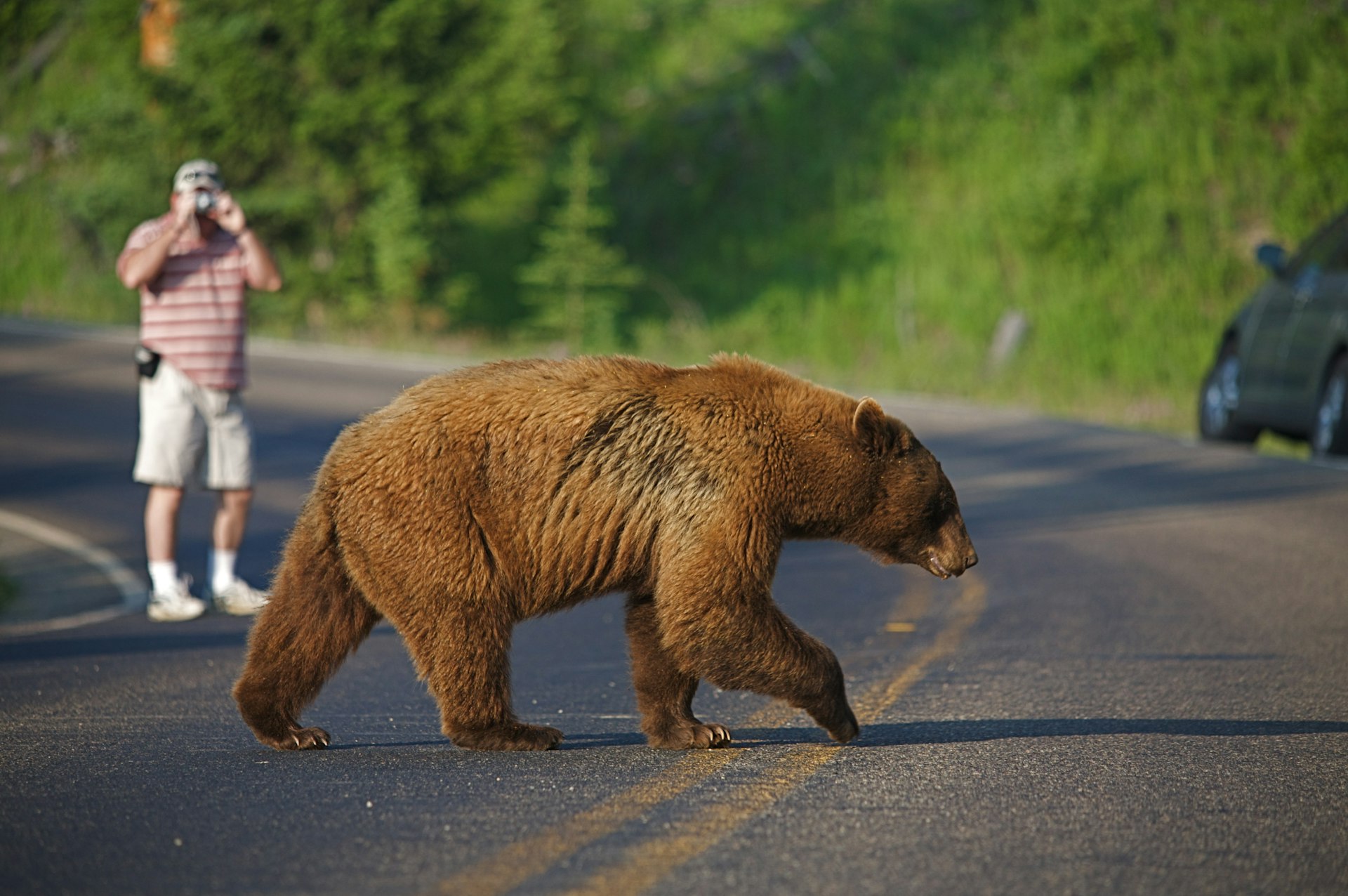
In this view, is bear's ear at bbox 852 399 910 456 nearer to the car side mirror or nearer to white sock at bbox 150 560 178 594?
white sock at bbox 150 560 178 594

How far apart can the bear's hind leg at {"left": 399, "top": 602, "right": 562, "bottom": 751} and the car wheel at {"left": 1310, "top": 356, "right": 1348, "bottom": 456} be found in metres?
10.6

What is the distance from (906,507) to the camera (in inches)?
243

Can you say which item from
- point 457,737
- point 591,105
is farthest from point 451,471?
point 591,105

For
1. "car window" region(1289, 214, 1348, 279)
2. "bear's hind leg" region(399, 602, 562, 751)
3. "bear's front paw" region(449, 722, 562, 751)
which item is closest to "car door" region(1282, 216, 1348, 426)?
"car window" region(1289, 214, 1348, 279)

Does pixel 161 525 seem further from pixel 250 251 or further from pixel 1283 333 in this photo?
pixel 1283 333

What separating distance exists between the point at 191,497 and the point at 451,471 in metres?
8.45

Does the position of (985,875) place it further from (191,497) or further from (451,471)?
(191,497)

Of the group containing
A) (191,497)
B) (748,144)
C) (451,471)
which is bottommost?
(191,497)

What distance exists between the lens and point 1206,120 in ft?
94.8

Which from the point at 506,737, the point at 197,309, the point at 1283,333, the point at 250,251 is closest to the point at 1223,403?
the point at 1283,333

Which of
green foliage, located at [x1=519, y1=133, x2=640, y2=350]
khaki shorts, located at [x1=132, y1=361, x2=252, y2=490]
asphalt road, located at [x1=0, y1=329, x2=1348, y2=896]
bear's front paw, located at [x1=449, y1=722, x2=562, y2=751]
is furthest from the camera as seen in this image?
green foliage, located at [x1=519, y1=133, x2=640, y2=350]

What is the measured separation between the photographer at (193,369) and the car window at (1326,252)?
9.58 m

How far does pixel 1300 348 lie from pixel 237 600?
9780 millimetres

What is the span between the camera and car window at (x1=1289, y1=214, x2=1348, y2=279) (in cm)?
1449
